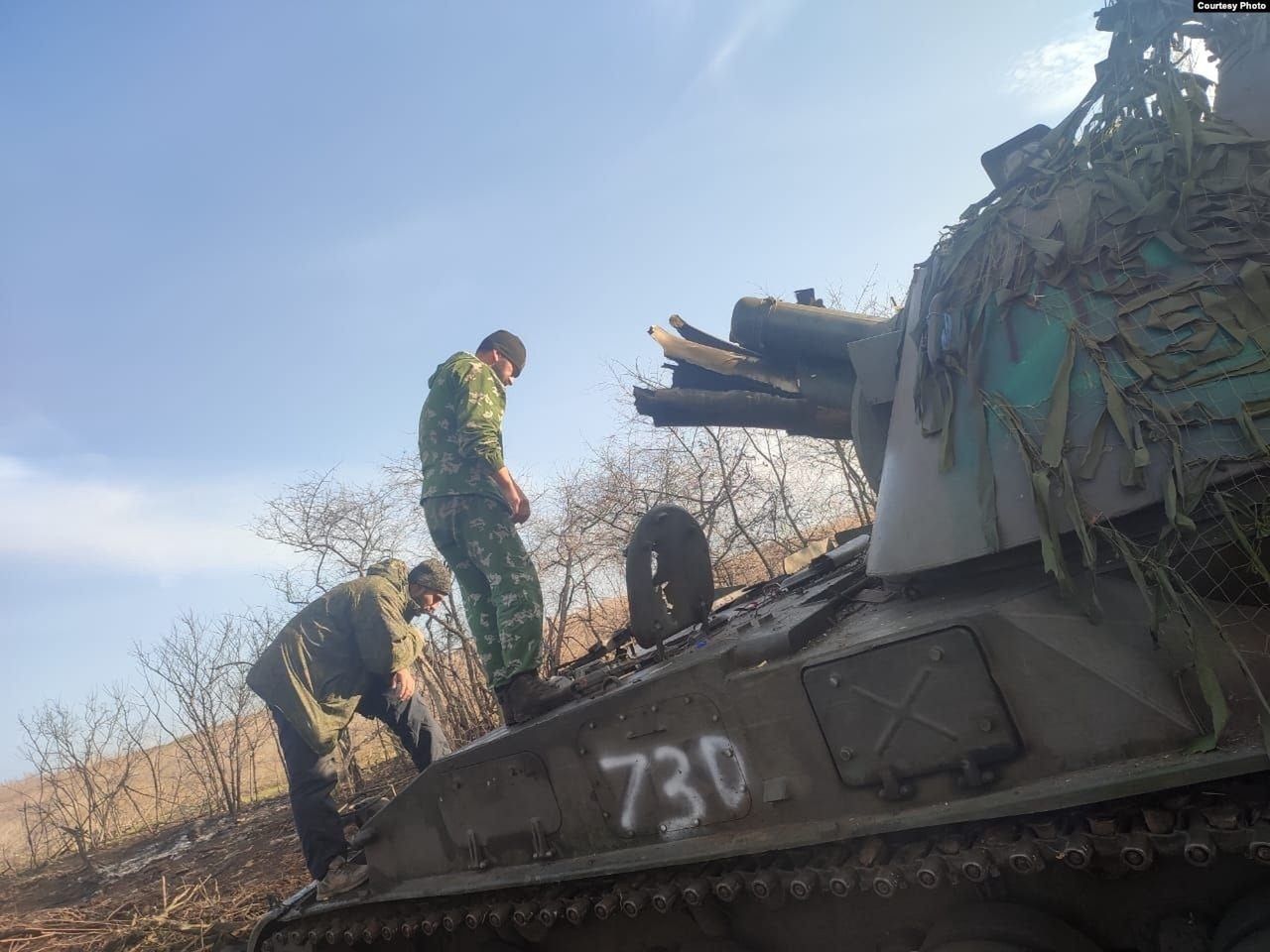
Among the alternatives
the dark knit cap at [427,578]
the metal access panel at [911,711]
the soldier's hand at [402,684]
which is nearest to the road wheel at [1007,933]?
the metal access panel at [911,711]

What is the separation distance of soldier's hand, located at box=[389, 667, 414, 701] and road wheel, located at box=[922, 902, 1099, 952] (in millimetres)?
3440

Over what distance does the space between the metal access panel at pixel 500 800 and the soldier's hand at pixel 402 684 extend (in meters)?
1.59

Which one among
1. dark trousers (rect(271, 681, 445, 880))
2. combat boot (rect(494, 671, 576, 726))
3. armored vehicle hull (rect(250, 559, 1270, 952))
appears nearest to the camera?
armored vehicle hull (rect(250, 559, 1270, 952))

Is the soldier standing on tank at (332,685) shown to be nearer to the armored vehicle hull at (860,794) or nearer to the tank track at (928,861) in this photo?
the armored vehicle hull at (860,794)

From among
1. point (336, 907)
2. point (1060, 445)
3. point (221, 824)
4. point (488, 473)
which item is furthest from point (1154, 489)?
point (221, 824)

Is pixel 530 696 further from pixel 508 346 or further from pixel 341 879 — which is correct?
pixel 508 346

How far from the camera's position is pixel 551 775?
3.34 m

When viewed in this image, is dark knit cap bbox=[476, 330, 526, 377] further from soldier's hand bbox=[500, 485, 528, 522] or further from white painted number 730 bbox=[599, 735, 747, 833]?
white painted number 730 bbox=[599, 735, 747, 833]

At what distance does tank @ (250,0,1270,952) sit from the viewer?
7.50 ft

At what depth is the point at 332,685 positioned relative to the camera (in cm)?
501

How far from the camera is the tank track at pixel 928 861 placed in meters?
2.04

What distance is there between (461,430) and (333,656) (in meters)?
1.88

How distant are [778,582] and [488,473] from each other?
1901 mm

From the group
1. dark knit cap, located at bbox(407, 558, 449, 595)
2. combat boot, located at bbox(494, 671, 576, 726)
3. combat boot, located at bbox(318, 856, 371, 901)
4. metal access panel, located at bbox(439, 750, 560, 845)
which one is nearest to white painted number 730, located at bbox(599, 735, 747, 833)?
metal access panel, located at bbox(439, 750, 560, 845)
